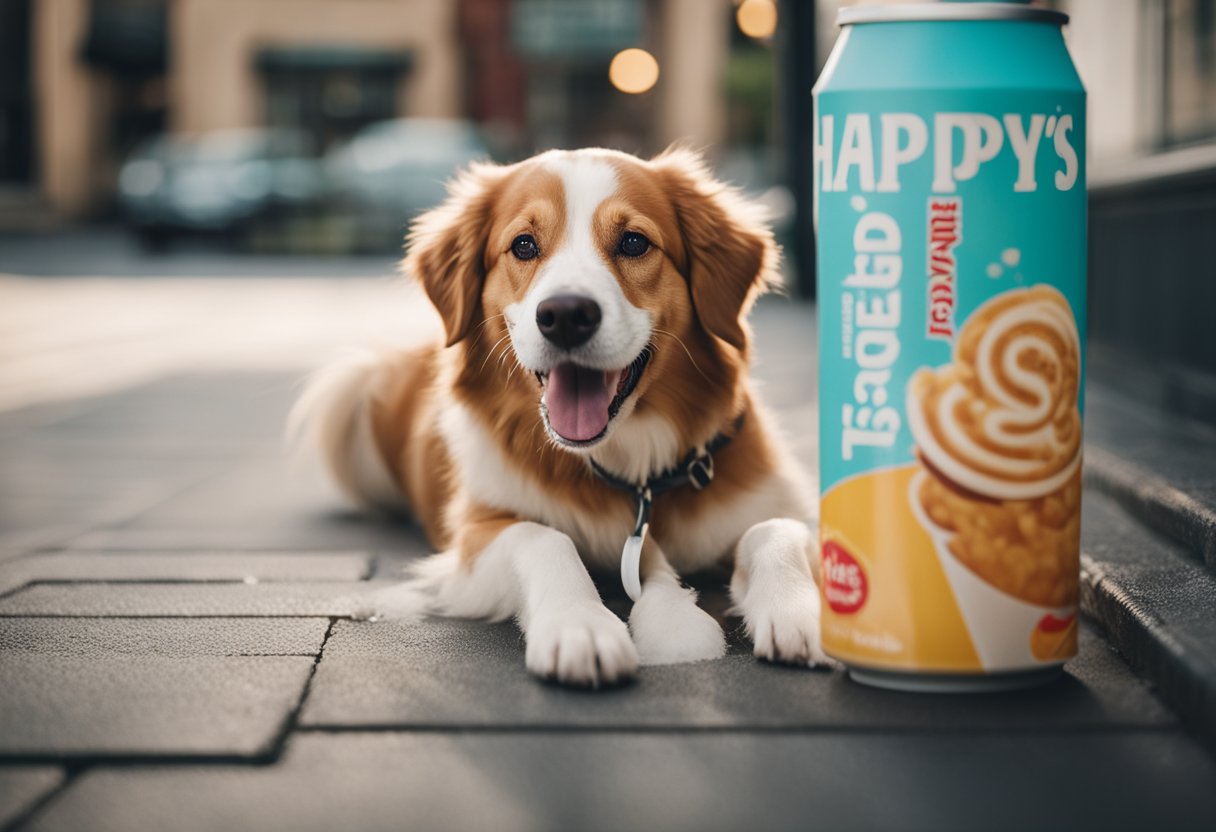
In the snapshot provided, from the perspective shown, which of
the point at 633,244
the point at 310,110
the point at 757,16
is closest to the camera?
the point at 633,244

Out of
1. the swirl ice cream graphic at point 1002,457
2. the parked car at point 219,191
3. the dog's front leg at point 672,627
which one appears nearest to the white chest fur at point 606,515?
the dog's front leg at point 672,627

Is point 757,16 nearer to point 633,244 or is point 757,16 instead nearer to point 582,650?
point 633,244

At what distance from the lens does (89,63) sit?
32.8 metres

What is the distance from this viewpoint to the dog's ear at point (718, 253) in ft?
11.2

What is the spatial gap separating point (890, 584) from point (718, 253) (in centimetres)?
126

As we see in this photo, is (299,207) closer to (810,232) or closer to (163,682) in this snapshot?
(810,232)

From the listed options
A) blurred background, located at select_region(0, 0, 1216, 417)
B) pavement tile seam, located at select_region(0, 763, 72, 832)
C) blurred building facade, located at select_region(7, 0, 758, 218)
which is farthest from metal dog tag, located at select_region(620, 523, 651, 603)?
blurred building facade, located at select_region(7, 0, 758, 218)

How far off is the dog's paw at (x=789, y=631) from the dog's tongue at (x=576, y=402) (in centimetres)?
56

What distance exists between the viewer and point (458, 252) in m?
3.57

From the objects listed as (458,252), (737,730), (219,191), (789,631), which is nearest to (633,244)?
(458,252)

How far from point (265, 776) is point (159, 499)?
292 cm

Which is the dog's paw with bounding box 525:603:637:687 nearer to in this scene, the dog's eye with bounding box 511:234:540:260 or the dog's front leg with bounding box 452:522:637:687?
the dog's front leg with bounding box 452:522:637:687

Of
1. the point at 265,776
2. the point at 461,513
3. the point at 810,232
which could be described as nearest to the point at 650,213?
the point at 461,513

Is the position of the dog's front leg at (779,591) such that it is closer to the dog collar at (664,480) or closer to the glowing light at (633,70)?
the dog collar at (664,480)
